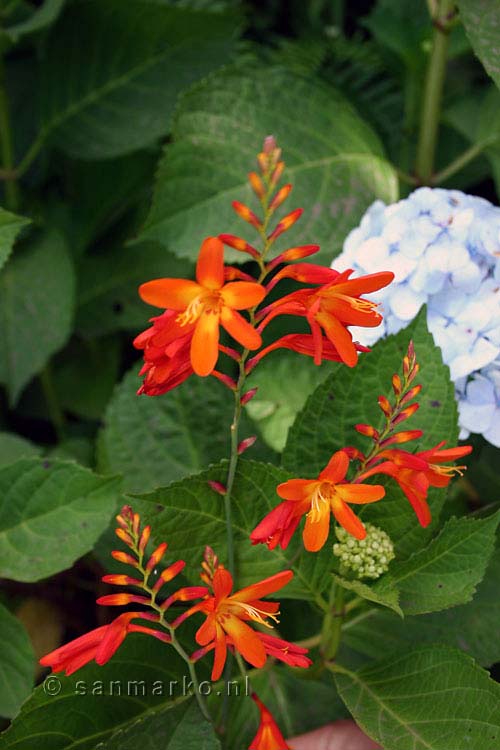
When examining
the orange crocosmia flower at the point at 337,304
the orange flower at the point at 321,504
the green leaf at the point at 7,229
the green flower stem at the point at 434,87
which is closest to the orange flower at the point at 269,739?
the orange flower at the point at 321,504

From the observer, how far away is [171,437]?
2.95 feet

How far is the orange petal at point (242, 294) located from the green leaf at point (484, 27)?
1.38 ft

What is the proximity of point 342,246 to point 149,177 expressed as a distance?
1.55 ft

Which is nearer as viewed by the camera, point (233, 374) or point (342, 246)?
point (342, 246)

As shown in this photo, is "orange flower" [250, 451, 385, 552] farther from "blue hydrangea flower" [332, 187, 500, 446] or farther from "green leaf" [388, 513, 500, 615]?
"blue hydrangea flower" [332, 187, 500, 446]

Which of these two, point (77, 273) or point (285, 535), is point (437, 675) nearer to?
point (285, 535)

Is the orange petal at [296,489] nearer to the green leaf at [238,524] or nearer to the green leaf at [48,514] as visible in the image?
the green leaf at [238,524]

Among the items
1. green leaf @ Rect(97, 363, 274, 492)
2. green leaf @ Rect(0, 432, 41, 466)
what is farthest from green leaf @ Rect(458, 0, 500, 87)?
green leaf @ Rect(0, 432, 41, 466)

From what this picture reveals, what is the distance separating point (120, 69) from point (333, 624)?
780mm

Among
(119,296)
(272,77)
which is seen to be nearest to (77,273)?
(119,296)

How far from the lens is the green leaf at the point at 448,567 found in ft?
2.22

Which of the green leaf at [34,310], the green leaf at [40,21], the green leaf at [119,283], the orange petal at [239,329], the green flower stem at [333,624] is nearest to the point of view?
the orange petal at [239,329]

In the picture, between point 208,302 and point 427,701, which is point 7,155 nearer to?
point 208,302

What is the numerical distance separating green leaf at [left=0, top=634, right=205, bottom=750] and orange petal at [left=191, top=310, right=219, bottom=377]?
0.29 m
